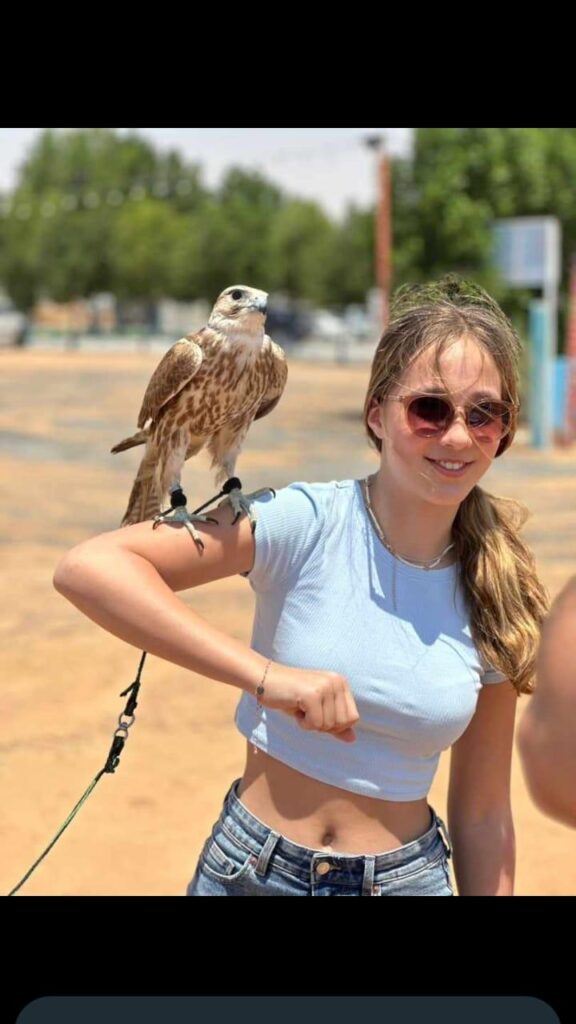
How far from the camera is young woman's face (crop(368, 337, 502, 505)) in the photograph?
1.59m

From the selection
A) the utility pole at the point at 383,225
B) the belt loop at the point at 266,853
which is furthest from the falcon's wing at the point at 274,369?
the utility pole at the point at 383,225

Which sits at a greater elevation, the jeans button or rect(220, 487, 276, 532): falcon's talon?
rect(220, 487, 276, 532): falcon's talon

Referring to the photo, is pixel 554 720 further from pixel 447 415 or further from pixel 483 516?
pixel 483 516

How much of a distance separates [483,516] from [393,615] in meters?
0.21

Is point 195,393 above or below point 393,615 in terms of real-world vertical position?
above

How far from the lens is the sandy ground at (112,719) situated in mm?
4332

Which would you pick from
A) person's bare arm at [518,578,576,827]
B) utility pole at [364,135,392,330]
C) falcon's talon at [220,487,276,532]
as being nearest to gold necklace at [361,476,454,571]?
falcon's talon at [220,487,276,532]

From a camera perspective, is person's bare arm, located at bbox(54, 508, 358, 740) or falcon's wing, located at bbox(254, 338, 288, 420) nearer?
person's bare arm, located at bbox(54, 508, 358, 740)

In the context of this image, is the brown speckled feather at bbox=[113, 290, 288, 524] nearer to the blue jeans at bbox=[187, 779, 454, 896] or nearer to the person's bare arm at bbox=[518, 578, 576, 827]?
the blue jeans at bbox=[187, 779, 454, 896]

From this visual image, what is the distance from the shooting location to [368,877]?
1645 mm

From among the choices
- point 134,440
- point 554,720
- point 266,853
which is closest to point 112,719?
point 134,440

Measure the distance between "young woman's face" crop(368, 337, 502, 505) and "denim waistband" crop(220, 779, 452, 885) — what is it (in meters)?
0.50
